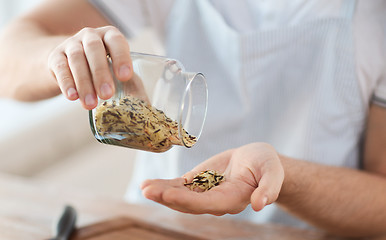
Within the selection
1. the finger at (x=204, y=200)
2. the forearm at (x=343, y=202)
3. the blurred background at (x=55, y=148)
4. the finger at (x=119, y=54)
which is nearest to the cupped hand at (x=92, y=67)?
the finger at (x=119, y=54)

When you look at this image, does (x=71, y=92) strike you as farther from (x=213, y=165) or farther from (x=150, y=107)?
(x=213, y=165)

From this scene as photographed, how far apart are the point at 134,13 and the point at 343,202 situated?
0.46 metres

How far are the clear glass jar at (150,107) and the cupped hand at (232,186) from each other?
45 mm

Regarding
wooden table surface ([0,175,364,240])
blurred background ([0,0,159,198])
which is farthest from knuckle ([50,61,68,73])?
blurred background ([0,0,159,198])

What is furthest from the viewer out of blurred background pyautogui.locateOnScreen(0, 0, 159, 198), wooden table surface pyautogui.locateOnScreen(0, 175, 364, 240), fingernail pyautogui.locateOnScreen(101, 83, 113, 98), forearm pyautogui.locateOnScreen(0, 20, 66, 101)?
blurred background pyautogui.locateOnScreen(0, 0, 159, 198)

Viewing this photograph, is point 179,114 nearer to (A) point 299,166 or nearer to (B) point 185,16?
(A) point 299,166

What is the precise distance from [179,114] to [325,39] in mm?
382

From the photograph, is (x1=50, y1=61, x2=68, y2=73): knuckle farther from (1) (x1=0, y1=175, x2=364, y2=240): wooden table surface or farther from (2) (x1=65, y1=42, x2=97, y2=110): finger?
(1) (x1=0, y1=175, x2=364, y2=240): wooden table surface

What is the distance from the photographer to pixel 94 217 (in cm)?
76

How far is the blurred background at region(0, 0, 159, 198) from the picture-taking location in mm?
1330

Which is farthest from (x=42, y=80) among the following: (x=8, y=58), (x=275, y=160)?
(x=275, y=160)

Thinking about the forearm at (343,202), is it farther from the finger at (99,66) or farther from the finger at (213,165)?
the finger at (99,66)

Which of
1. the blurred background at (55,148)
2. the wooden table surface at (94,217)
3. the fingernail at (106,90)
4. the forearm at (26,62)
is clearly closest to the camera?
the fingernail at (106,90)

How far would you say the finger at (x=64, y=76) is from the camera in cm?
40
